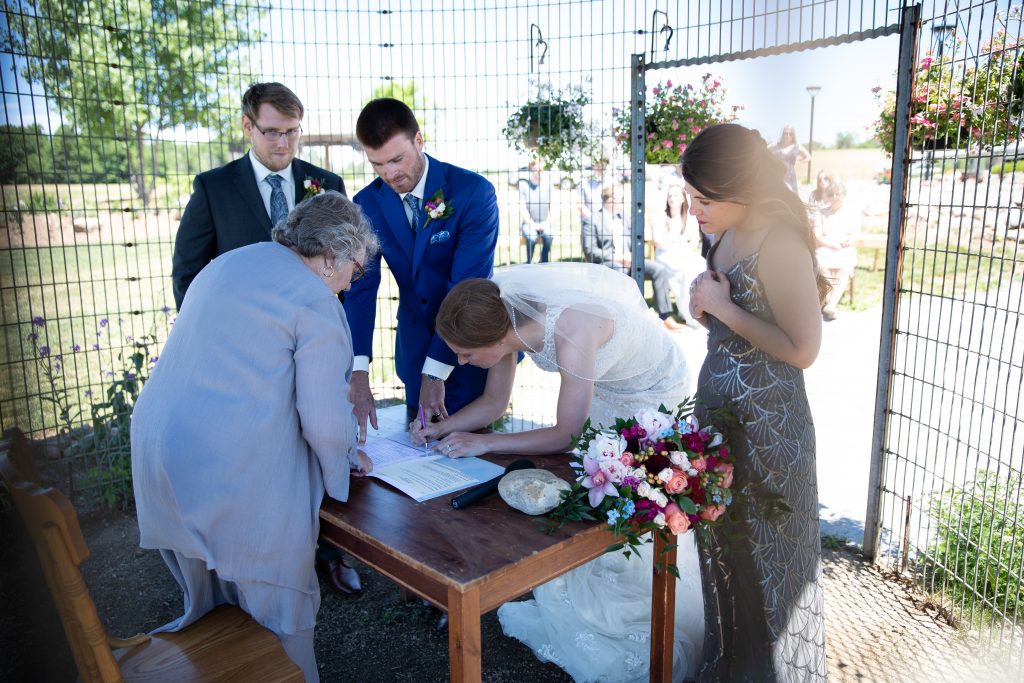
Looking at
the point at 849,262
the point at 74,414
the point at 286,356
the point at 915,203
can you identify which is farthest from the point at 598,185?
the point at 849,262

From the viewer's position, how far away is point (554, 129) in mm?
5191

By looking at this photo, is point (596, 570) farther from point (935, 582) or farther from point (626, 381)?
point (935, 582)

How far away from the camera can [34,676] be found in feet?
2.51

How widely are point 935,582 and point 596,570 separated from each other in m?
1.62

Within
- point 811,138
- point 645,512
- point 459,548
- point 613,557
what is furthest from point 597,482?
point 811,138

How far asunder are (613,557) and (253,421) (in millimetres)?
1645

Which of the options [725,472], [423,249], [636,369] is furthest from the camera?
[423,249]

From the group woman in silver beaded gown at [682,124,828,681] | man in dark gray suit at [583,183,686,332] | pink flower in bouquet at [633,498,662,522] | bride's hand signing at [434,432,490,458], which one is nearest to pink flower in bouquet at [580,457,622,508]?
pink flower in bouquet at [633,498,662,522]

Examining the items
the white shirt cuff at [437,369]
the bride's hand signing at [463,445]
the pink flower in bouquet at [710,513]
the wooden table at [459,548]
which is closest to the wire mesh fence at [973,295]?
the pink flower in bouquet at [710,513]

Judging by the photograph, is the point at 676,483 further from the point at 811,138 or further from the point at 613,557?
the point at 811,138

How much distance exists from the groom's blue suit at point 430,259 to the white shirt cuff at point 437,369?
0.02 meters

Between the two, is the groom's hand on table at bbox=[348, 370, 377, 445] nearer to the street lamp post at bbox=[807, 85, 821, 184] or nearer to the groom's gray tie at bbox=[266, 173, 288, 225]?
the groom's gray tie at bbox=[266, 173, 288, 225]

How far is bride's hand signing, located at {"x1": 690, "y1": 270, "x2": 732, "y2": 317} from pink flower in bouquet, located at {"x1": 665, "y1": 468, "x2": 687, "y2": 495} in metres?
0.54

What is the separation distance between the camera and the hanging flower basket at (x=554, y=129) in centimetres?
509
